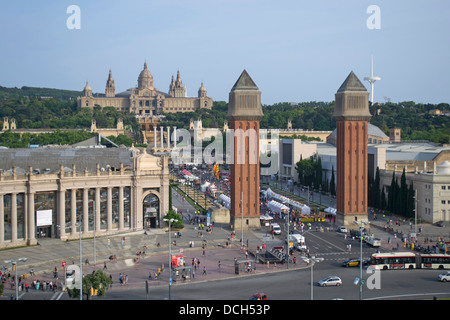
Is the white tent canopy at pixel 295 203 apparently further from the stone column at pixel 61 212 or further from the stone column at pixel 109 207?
the stone column at pixel 61 212

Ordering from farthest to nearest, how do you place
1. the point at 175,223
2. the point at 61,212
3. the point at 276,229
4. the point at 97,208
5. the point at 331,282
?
1. the point at 276,229
2. the point at 175,223
3. the point at 97,208
4. the point at 61,212
5. the point at 331,282

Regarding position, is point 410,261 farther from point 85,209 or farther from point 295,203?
point 295,203

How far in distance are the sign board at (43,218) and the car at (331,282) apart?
31.9 m

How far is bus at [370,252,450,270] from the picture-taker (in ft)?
183

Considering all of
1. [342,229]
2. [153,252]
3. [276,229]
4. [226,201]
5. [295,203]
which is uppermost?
[226,201]

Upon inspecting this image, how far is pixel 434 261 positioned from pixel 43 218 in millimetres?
40420

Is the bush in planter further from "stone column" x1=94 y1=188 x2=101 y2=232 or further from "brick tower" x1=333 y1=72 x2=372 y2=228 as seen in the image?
"brick tower" x1=333 y1=72 x2=372 y2=228

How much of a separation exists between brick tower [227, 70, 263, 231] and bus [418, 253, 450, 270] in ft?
88.9

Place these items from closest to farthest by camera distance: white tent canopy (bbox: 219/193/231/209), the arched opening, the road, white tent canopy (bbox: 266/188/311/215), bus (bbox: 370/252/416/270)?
the road → bus (bbox: 370/252/416/270) → the arched opening → white tent canopy (bbox: 266/188/311/215) → white tent canopy (bbox: 219/193/231/209)

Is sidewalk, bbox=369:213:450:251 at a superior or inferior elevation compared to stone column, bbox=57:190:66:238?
inferior

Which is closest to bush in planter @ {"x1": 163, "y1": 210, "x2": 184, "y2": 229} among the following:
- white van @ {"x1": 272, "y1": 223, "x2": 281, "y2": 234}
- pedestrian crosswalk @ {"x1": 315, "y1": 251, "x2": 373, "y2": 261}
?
white van @ {"x1": 272, "y1": 223, "x2": 281, "y2": 234}

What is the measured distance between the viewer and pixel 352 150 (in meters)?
81.7

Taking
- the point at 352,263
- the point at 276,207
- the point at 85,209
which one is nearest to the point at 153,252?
the point at 85,209
